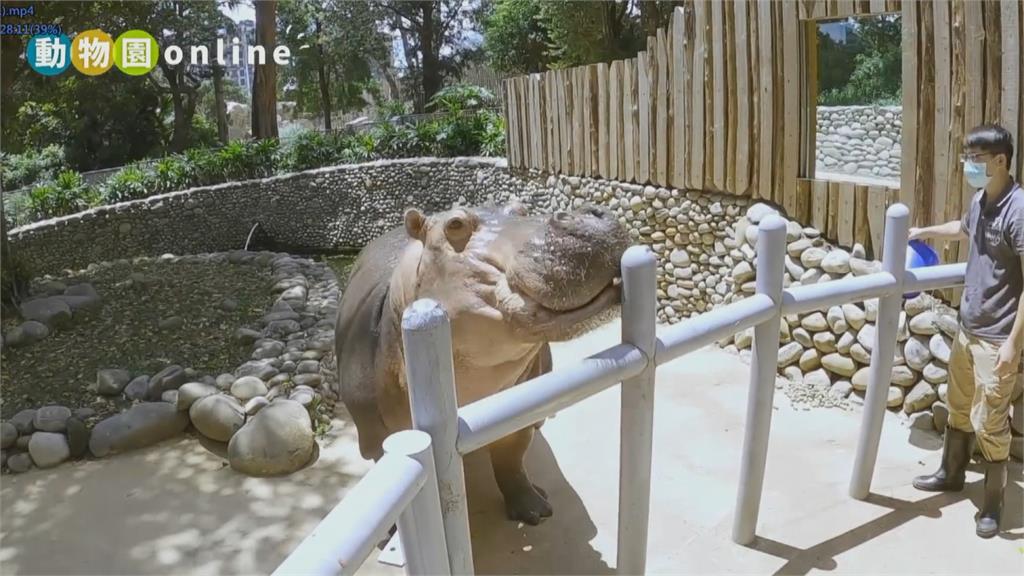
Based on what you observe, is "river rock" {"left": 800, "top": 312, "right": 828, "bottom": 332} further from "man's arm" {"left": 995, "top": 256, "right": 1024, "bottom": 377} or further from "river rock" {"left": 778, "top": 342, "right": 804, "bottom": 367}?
"man's arm" {"left": 995, "top": 256, "right": 1024, "bottom": 377}

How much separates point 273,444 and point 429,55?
22605 millimetres

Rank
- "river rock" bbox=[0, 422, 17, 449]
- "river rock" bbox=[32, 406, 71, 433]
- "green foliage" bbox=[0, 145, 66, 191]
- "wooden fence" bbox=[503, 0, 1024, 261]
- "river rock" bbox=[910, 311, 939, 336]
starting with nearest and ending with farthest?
"wooden fence" bbox=[503, 0, 1024, 261], "river rock" bbox=[910, 311, 939, 336], "river rock" bbox=[0, 422, 17, 449], "river rock" bbox=[32, 406, 71, 433], "green foliage" bbox=[0, 145, 66, 191]

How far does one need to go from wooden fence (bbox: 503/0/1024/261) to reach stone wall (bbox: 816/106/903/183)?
0.32m

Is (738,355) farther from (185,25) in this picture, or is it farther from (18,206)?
(185,25)

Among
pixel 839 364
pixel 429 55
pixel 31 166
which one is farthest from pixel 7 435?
pixel 429 55

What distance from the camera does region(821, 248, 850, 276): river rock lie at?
14.6 feet

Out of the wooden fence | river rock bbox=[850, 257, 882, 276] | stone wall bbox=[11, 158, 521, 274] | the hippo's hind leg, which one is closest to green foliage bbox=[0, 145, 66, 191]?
stone wall bbox=[11, 158, 521, 274]

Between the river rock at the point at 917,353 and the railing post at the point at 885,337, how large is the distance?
1070 mm

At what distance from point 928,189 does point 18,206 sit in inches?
505

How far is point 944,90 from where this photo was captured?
3775mm

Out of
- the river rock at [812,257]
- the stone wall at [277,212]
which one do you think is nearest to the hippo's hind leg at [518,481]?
the river rock at [812,257]

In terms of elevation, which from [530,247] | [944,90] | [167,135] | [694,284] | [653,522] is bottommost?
[653,522]

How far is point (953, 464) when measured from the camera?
306 centimetres

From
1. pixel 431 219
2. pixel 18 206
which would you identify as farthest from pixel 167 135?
pixel 431 219
